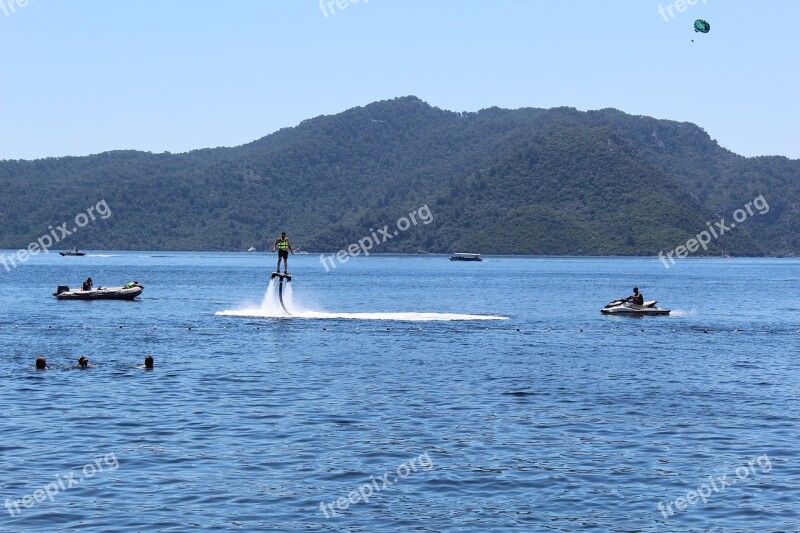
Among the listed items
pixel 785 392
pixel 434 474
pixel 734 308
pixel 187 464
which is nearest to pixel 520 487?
pixel 434 474

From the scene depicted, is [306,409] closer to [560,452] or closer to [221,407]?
[221,407]

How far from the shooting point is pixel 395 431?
3219 centimetres

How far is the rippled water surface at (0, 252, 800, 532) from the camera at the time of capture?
2358 centimetres

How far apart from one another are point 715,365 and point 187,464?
1312 inches

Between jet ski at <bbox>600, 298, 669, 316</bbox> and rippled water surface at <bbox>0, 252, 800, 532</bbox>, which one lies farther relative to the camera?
jet ski at <bbox>600, 298, 669, 316</bbox>

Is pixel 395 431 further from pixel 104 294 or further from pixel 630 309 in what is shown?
pixel 104 294

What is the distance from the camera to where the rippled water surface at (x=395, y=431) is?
77.4ft

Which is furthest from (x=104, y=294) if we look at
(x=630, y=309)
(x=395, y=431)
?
(x=395, y=431)

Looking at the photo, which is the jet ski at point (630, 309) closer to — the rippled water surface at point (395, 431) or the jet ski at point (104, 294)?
the rippled water surface at point (395, 431)

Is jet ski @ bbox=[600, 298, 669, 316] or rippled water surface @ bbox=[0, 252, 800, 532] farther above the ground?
jet ski @ bbox=[600, 298, 669, 316]

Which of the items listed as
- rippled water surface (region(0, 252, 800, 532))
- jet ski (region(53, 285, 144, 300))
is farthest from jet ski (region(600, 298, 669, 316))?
jet ski (region(53, 285, 144, 300))

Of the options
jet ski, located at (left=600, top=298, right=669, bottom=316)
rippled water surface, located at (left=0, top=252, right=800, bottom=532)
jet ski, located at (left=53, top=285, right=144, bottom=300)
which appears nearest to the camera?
rippled water surface, located at (left=0, top=252, right=800, bottom=532)

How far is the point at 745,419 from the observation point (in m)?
35.5

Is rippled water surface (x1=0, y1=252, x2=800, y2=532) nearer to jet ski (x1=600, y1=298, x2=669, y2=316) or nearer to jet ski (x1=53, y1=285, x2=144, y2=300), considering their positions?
jet ski (x1=600, y1=298, x2=669, y2=316)
